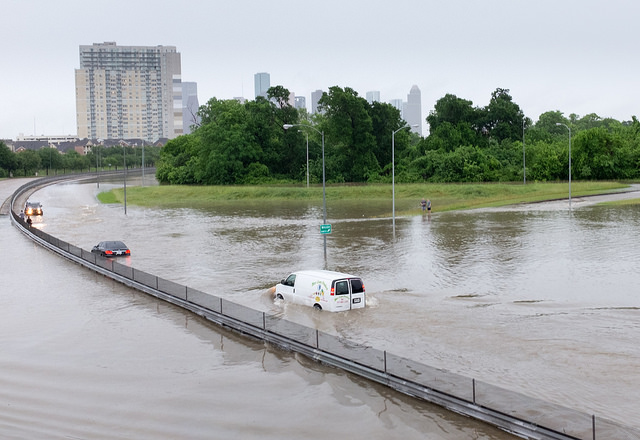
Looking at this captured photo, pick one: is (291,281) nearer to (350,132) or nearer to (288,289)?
(288,289)

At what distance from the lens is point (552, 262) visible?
112 ft

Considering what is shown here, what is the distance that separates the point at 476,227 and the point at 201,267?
23123mm

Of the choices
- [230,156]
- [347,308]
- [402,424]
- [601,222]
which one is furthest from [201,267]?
[230,156]

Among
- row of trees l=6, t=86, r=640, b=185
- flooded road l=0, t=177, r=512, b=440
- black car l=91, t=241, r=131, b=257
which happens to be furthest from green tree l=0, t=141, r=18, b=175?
flooded road l=0, t=177, r=512, b=440

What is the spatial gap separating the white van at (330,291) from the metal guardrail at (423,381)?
2.50 meters

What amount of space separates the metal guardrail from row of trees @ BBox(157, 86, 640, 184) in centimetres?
8253

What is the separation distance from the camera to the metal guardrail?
13.5m

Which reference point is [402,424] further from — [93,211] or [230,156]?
[230,156]

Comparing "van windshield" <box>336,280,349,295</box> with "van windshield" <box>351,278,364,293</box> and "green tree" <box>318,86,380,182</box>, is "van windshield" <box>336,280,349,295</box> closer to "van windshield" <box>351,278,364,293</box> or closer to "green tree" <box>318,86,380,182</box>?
"van windshield" <box>351,278,364,293</box>

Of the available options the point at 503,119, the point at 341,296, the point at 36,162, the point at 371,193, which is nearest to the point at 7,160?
the point at 36,162

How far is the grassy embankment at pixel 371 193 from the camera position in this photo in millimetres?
82438

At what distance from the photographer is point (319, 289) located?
24.6 meters

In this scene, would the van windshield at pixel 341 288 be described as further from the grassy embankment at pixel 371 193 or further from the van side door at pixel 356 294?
the grassy embankment at pixel 371 193

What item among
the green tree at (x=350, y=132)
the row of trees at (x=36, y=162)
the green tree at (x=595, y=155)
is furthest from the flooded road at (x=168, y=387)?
the row of trees at (x=36, y=162)
